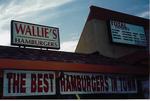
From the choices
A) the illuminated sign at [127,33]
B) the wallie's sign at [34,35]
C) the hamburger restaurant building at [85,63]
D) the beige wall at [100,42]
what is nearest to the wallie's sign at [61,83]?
the hamburger restaurant building at [85,63]

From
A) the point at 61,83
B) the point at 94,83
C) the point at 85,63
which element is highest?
the point at 85,63

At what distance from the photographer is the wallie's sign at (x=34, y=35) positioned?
1827 centimetres

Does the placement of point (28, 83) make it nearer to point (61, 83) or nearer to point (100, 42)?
point (61, 83)

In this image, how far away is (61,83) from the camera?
48.7 ft

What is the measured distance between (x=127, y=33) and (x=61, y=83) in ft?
36.3

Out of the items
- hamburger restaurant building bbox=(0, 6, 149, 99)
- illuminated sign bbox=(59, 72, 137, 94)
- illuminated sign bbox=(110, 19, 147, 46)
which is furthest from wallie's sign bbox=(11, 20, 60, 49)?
illuminated sign bbox=(110, 19, 147, 46)

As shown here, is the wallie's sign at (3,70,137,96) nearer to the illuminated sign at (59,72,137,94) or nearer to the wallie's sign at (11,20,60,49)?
the illuminated sign at (59,72,137,94)

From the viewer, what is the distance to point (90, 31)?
23.0 m

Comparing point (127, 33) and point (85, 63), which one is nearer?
point (85, 63)

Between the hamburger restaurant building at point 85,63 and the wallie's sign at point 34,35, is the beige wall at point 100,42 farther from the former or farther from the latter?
the wallie's sign at point 34,35

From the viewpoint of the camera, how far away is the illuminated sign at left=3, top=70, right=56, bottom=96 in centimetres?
1298

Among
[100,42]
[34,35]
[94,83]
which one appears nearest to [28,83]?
[94,83]

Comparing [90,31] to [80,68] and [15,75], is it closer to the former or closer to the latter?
[80,68]

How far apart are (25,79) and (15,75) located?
62 centimetres
